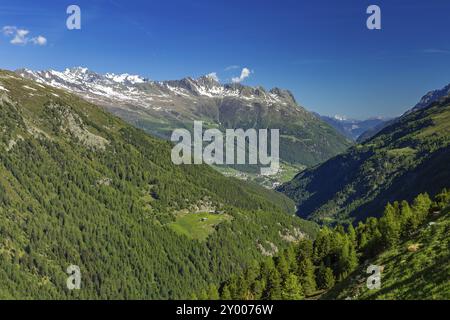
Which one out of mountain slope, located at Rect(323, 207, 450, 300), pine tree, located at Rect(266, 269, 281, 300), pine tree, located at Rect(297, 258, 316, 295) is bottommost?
pine tree, located at Rect(266, 269, 281, 300)

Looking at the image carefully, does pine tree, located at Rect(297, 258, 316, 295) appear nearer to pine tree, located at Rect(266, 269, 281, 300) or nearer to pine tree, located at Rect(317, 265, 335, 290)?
pine tree, located at Rect(317, 265, 335, 290)

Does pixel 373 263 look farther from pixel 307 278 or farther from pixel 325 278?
pixel 325 278

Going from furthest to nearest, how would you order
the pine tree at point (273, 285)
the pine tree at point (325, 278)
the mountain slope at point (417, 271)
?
1. the pine tree at point (273, 285)
2. the pine tree at point (325, 278)
3. the mountain slope at point (417, 271)

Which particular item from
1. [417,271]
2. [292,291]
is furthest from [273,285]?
[417,271]

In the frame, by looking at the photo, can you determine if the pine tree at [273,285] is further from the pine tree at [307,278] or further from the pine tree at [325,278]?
the pine tree at [325,278]

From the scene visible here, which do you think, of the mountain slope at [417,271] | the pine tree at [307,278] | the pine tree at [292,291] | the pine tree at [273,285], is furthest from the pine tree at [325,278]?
the mountain slope at [417,271]

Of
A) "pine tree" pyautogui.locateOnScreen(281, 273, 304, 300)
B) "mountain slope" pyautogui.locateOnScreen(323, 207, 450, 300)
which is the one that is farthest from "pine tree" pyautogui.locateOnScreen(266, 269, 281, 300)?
"mountain slope" pyautogui.locateOnScreen(323, 207, 450, 300)
